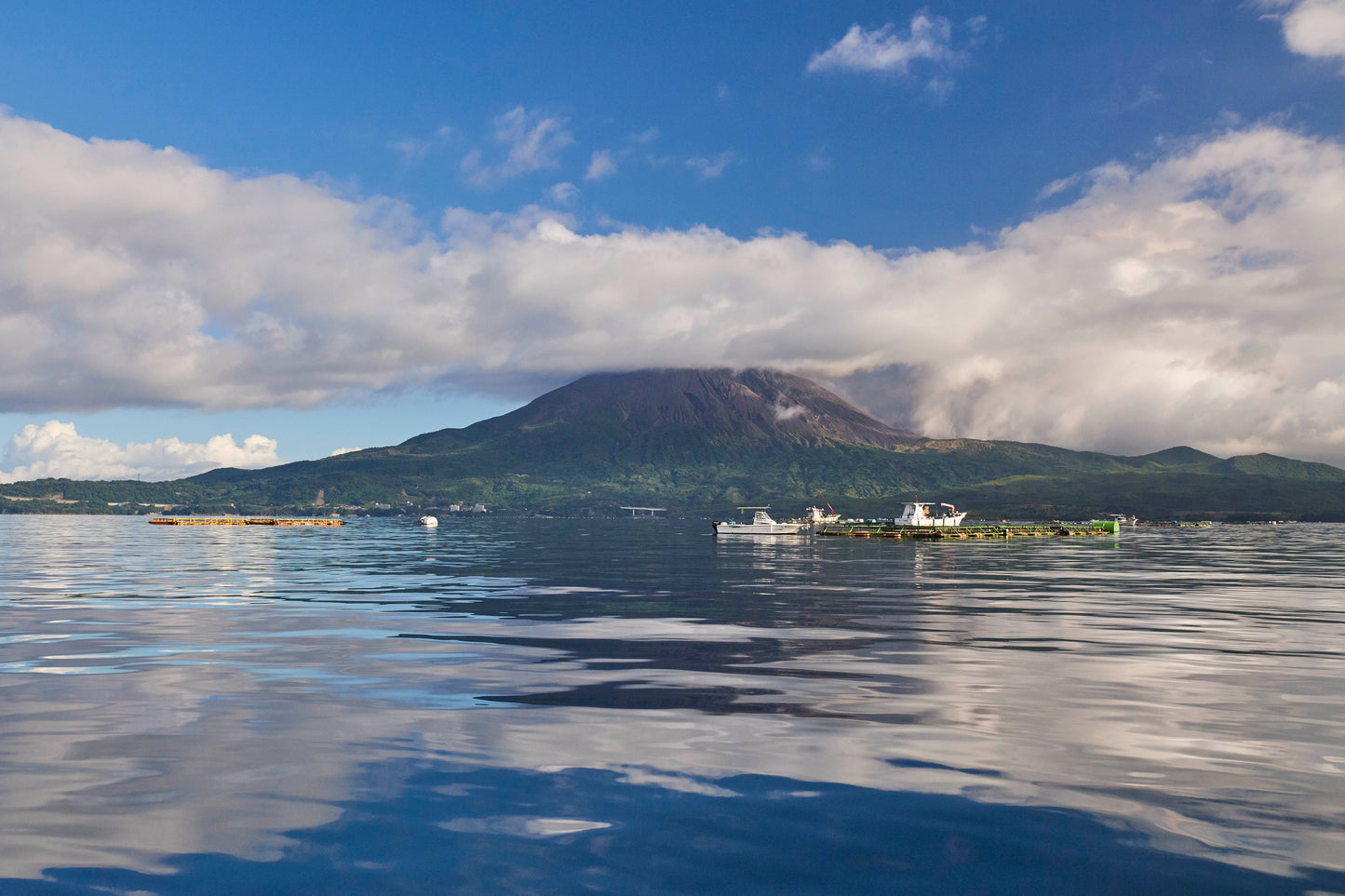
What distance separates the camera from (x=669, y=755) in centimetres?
1822

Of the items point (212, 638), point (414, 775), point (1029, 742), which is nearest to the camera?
point (414, 775)

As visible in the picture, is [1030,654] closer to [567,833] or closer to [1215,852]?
[1215,852]

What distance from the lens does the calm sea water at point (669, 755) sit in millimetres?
12539

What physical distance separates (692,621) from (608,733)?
23.0 m

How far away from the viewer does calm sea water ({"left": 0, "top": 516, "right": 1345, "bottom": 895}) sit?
12.5 metres

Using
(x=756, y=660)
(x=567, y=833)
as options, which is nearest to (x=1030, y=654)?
(x=756, y=660)

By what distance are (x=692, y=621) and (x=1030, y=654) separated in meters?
16.2

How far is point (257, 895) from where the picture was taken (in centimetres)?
1167

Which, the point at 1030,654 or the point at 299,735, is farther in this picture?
the point at 1030,654

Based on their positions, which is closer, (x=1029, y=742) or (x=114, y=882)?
(x=114, y=882)

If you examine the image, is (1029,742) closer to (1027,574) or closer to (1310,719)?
(1310,719)

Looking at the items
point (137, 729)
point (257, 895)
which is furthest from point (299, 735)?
point (257, 895)

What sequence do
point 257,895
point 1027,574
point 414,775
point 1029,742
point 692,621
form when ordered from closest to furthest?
point 257,895, point 414,775, point 1029,742, point 692,621, point 1027,574

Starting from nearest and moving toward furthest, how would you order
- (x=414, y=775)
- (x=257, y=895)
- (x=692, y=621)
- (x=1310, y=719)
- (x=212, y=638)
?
(x=257, y=895) → (x=414, y=775) → (x=1310, y=719) → (x=212, y=638) → (x=692, y=621)
